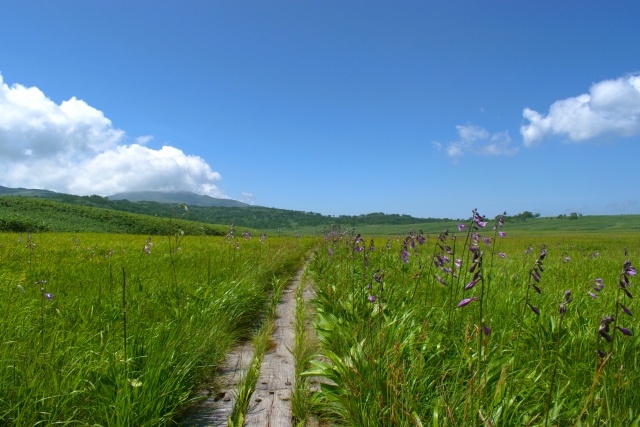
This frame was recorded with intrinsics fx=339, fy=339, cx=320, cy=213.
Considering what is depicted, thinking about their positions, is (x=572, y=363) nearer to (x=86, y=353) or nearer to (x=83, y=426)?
(x=83, y=426)

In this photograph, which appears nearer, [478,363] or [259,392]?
[478,363]

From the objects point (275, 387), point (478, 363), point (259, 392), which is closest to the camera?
point (478, 363)

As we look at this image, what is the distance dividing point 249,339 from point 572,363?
3.77m

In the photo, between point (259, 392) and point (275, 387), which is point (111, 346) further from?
point (275, 387)

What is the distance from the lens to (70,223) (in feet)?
112

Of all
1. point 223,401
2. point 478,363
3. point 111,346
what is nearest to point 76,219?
point 111,346

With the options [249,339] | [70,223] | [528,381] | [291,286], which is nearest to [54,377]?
[249,339]

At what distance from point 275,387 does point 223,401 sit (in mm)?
511

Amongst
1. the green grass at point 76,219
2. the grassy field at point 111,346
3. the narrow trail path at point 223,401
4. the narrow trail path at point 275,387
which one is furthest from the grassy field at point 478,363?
the green grass at point 76,219

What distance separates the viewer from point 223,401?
3.05 m

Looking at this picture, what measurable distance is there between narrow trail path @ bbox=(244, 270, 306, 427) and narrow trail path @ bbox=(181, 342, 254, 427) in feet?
0.62

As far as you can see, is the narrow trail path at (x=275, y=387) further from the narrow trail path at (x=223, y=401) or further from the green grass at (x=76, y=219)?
the green grass at (x=76, y=219)

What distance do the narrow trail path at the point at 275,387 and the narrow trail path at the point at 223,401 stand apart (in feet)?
0.62

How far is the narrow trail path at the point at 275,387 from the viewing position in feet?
9.11
